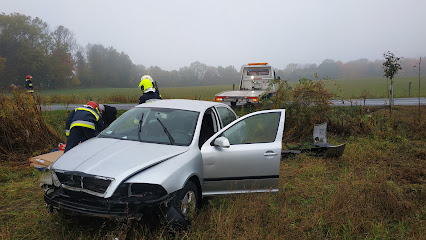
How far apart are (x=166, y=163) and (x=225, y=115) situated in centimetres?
215

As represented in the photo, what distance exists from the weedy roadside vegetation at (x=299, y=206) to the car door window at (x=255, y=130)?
75cm

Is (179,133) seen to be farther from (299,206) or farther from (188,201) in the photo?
(299,206)

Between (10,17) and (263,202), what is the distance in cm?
5625

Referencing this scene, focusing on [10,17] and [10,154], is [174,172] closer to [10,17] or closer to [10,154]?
[10,154]

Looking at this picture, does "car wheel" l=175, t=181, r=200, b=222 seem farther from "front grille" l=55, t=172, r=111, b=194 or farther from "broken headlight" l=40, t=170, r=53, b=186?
"broken headlight" l=40, t=170, r=53, b=186

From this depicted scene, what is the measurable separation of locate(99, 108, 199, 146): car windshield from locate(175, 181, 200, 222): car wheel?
2.09ft

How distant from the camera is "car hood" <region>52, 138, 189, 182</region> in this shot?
9.67 feet

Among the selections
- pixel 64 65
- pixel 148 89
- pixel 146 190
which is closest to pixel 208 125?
pixel 146 190

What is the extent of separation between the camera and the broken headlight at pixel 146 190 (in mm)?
2934

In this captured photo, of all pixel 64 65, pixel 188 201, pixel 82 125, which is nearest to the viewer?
pixel 188 201

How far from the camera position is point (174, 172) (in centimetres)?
310

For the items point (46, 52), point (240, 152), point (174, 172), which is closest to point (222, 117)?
point (240, 152)

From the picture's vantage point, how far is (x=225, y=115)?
5172mm

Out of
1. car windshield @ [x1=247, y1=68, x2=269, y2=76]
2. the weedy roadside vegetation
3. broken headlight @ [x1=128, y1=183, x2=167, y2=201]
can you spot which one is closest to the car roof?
the weedy roadside vegetation
